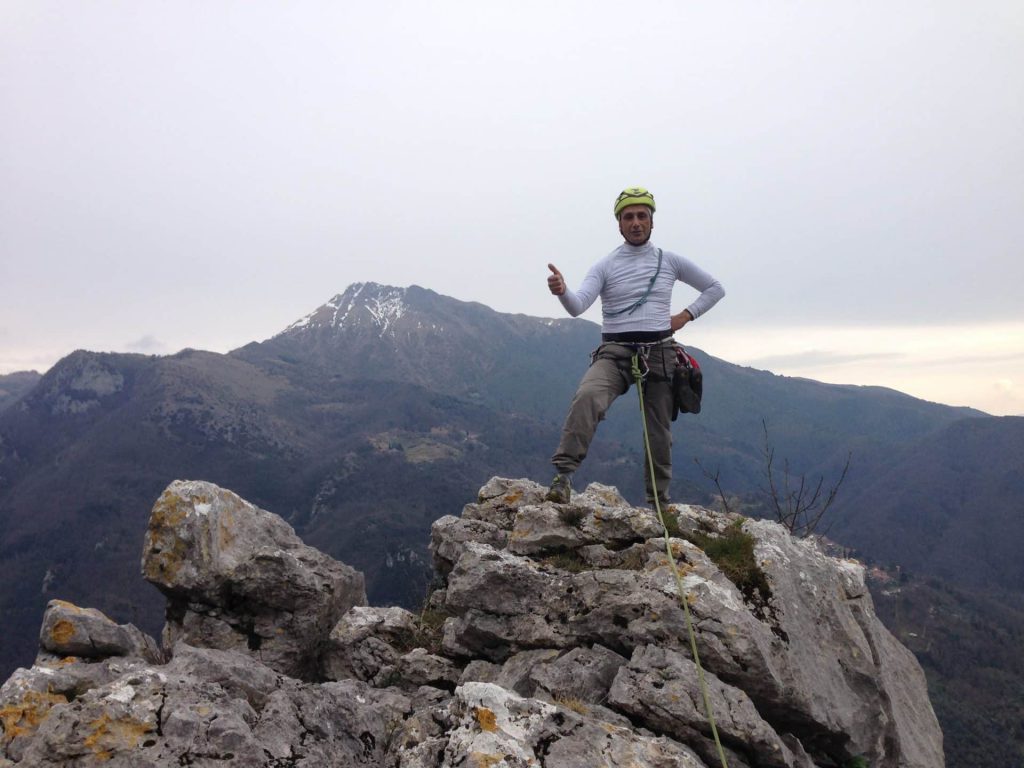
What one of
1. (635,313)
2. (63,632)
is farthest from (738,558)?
(63,632)

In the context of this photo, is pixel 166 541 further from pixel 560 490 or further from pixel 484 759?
pixel 484 759

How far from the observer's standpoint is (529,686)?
631cm

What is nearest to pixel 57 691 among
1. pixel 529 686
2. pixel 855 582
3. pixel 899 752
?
Answer: pixel 529 686

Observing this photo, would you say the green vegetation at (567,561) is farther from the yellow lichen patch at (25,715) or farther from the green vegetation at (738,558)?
the yellow lichen patch at (25,715)

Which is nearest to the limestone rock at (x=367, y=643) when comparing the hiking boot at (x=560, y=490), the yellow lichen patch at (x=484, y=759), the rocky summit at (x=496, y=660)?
the rocky summit at (x=496, y=660)

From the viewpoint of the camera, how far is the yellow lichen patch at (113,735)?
425 centimetres

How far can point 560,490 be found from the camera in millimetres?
8812

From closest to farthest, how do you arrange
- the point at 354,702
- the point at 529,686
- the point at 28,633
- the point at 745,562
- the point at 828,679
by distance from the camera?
the point at 354,702 < the point at 529,686 < the point at 828,679 < the point at 745,562 < the point at 28,633

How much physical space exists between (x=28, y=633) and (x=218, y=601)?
21212 cm

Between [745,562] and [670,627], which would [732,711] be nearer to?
[670,627]

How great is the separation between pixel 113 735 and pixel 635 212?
25.9 ft

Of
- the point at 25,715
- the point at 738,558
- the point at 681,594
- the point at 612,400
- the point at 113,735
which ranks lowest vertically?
the point at 25,715

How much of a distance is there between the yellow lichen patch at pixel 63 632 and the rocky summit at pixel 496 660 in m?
0.03

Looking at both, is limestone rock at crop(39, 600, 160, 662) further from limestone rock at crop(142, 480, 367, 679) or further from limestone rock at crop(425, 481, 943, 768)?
limestone rock at crop(425, 481, 943, 768)
